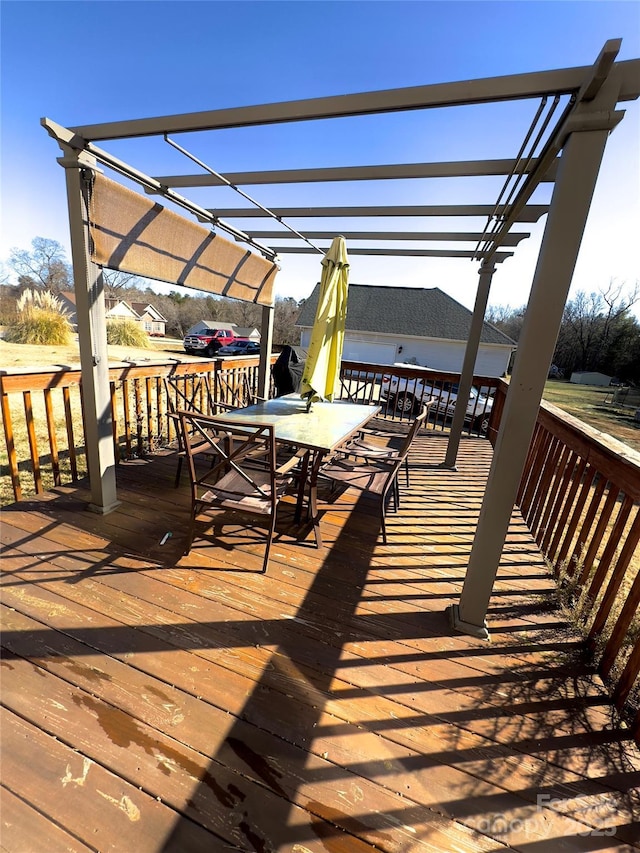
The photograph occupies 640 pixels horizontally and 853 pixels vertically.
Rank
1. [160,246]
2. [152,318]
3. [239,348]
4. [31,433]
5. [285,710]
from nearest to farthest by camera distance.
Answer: [285,710] < [31,433] < [160,246] < [239,348] < [152,318]

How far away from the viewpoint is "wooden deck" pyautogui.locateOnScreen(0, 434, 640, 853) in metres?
1.14

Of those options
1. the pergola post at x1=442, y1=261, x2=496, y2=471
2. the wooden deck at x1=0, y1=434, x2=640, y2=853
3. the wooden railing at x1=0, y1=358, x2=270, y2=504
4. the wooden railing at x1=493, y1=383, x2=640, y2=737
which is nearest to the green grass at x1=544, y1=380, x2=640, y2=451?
the pergola post at x1=442, y1=261, x2=496, y2=471

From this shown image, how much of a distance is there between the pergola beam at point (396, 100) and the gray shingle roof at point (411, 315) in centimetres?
1826

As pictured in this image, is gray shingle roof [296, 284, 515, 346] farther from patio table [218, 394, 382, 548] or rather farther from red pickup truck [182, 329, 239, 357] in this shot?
patio table [218, 394, 382, 548]

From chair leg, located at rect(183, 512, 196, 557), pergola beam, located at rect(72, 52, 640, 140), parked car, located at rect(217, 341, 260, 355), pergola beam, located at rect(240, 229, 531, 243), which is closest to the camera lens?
pergola beam, located at rect(72, 52, 640, 140)

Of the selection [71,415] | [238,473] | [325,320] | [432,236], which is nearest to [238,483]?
[238,473]

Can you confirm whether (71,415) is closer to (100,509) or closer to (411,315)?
(100,509)

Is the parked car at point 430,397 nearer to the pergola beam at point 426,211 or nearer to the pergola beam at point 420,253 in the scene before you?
the pergola beam at point 420,253

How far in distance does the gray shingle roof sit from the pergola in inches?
639

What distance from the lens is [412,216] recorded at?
124 inches

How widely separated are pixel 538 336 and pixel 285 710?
1.95m

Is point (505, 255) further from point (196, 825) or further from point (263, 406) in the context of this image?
point (196, 825)

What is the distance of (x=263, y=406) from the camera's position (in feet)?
11.8

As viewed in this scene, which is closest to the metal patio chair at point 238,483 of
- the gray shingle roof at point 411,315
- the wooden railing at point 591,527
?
the wooden railing at point 591,527
